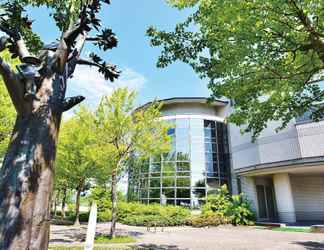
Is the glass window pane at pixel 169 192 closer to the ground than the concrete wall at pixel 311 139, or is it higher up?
closer to the ground

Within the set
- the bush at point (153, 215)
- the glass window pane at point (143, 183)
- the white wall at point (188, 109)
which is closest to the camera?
the bush at point (153, 215)

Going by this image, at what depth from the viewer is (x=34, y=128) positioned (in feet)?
8.84

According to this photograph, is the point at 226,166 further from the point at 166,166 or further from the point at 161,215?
the point at 161,215

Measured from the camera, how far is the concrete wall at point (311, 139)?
635 inches

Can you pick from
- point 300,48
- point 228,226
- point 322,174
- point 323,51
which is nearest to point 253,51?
point 300,48

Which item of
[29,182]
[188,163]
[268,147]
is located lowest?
[29,182]

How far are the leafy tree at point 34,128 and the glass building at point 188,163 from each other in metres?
19.4

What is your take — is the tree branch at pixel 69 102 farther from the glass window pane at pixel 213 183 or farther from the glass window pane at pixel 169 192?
the glass window pane at pixel 213 183

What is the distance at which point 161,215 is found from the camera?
1923 cm

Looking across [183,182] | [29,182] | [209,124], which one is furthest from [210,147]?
[29,182]

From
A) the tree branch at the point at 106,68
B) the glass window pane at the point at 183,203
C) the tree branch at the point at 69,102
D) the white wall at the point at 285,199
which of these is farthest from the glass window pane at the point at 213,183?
the tree branch at the point at 69,102

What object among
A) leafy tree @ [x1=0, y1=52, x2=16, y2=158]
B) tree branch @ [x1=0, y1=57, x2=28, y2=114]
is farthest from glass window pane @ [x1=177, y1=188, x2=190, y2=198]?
tree branch @ [x1=0, y1=57, x2=28, y2=114]

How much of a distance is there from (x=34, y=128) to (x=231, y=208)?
19.4 m

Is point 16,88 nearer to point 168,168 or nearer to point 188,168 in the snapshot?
point 188,168
